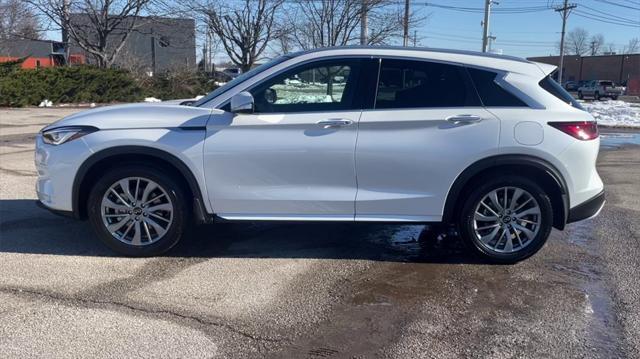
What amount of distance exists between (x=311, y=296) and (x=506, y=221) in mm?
1903

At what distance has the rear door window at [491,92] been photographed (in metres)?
4.89

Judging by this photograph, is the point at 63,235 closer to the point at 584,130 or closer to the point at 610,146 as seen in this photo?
the point at 584,130

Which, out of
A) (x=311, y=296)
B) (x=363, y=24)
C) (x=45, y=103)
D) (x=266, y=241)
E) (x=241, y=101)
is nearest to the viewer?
(x=311, y=296)

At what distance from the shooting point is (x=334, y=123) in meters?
4.81

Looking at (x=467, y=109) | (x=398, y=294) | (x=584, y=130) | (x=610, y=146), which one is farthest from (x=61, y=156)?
(x=610, y=146)

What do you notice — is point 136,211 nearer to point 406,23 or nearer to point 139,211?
point 139,211

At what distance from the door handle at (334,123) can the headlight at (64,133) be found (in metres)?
1.92

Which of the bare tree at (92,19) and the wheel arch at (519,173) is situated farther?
the bare tree at (92,19)

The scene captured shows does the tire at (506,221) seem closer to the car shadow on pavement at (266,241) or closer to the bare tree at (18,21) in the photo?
the car shadow on pavement at (266,241)

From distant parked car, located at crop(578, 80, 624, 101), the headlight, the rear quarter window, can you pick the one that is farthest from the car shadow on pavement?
distant parked car, located at crop(578, 80, 624, 101)

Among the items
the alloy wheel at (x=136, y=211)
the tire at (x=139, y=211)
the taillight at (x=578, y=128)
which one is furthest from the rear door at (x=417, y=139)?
the alloy wheel at (x=136, y=211)

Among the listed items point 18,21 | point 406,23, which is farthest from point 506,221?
point 18,21

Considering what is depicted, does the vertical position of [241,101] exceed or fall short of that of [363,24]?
it falls short

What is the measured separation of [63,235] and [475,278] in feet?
12.9
